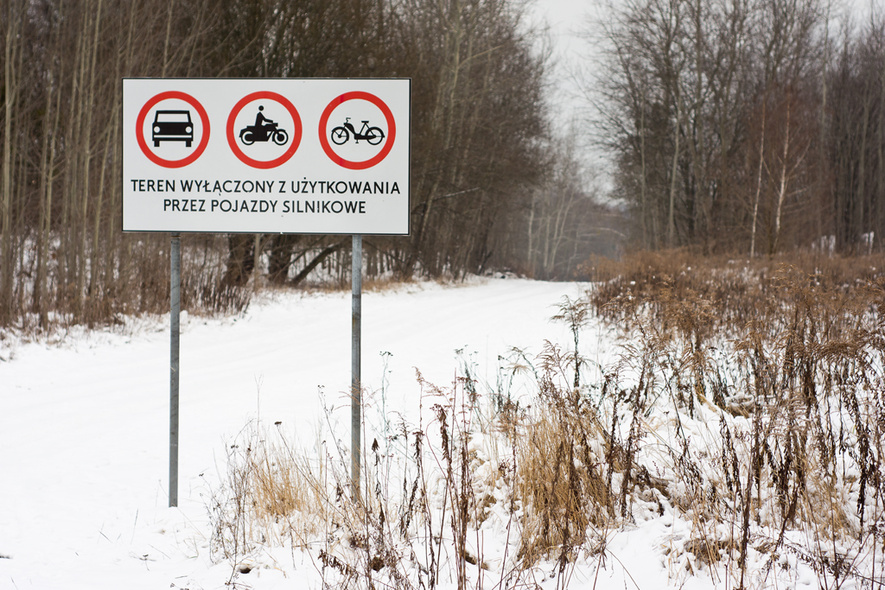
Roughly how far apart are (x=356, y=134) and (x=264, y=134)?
0.57 m

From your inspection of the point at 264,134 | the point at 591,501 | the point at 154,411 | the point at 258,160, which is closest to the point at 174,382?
the point at 258,160

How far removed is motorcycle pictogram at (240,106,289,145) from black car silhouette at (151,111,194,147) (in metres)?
0.33

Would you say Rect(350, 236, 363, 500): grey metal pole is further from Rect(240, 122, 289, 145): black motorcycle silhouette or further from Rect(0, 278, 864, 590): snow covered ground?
Rect(240, 122, 289, 145): black motorcycle silhouette

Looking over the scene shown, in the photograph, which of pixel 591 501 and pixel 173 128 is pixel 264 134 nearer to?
pixel 173 128

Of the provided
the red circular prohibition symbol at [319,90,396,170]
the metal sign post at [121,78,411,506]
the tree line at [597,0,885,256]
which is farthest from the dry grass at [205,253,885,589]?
the tree line at [597,0,885,256]

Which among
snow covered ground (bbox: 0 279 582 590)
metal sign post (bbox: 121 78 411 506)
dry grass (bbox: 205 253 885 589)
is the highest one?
metal sign post (bbox: 121 78 411 506)

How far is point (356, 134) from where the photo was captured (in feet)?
13.0

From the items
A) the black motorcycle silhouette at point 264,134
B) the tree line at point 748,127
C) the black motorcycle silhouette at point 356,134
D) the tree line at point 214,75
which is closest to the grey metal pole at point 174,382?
the black motorcycle silhouette at point 264,134

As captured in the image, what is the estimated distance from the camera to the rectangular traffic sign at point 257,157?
12.9 ft

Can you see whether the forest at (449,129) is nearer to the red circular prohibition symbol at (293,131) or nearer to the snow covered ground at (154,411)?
Answer: the snow covered ground at (154,411)

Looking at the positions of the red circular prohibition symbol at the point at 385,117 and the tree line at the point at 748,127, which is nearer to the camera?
the red circular prohibition symbol at the point at 385,117

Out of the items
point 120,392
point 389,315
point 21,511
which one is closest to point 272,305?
point 389,315

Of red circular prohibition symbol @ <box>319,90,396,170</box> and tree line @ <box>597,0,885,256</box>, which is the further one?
tree line @ <box>597,0,885,256</box>

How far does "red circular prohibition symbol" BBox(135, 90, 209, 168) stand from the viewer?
4.03 metres
